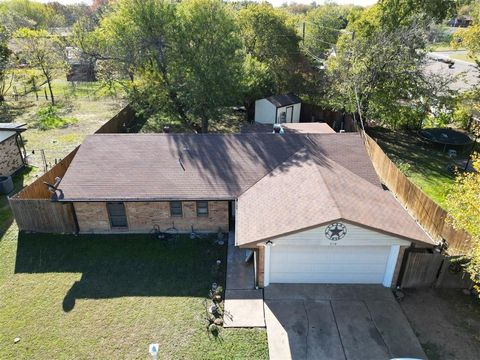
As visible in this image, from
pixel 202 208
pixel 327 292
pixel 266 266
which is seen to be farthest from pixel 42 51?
pixel 327 292

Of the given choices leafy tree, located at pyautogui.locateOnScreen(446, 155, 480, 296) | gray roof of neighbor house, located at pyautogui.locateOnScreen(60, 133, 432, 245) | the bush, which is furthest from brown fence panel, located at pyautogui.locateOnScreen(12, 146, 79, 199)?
leafy tree, located at pyautogui.locateOnScreen(446, 155, 480, 296)

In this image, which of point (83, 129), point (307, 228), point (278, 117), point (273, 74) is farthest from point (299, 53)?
point (307, 228)

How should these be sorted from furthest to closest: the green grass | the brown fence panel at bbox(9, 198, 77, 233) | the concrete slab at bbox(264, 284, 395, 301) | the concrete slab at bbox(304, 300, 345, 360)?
the green grass → the brown fence panel at bbox(9, 198, 77, 233) → the concrete slab at bbox(264, 284, 395, 301) → the concrete slab at bbox(304, 300, 345, 360)

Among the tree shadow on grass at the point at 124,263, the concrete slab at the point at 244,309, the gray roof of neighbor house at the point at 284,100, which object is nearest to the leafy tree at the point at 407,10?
the gray roof of neighbor house at the point at 284,100

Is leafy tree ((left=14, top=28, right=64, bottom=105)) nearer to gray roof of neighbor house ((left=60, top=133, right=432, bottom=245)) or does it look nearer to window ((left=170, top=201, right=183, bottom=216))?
gray roof of neighbor house ((left=60, top=133, right=432, bottom=245))

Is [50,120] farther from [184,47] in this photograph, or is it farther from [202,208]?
[202,208]
